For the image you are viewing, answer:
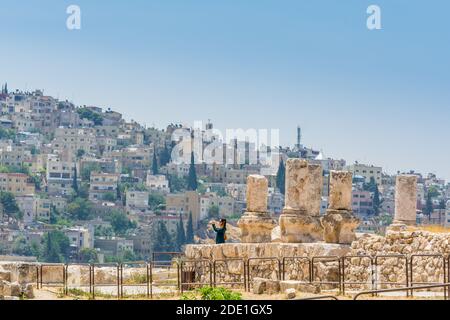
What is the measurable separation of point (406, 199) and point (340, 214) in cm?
565

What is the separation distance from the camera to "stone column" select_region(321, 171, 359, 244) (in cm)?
3178

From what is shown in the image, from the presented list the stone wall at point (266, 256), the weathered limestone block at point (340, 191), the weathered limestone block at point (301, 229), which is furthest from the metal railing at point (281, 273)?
the weathered limestone block at point (340, 191)

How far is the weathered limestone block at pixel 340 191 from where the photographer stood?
3222cm

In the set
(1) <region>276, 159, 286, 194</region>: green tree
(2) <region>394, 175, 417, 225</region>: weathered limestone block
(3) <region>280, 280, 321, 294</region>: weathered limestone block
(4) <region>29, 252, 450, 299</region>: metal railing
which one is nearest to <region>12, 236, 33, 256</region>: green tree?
(1) <region>276, 159, 286, 194</region>: green tree

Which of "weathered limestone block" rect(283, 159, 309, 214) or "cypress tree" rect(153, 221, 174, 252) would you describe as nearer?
"weathered limestone block" rect(283, 159, 309, 214)

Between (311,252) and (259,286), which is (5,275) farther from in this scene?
(311,252)

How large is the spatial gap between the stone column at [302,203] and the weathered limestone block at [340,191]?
890mm

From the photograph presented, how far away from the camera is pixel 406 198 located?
37281mm

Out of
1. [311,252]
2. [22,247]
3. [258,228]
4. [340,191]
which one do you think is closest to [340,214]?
[340,191]

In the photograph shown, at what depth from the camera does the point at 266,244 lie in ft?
107

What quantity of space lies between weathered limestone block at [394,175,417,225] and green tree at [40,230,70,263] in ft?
443

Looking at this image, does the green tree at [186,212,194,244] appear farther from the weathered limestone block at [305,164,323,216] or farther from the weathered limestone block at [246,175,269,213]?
the weathered limestone block at [305,164,323,216]

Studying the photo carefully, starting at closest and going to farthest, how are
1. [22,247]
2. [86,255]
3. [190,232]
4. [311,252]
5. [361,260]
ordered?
1. [361,260]
2. [311,252]
3. [86,255]
4. [22,247]
5. [190,232]
